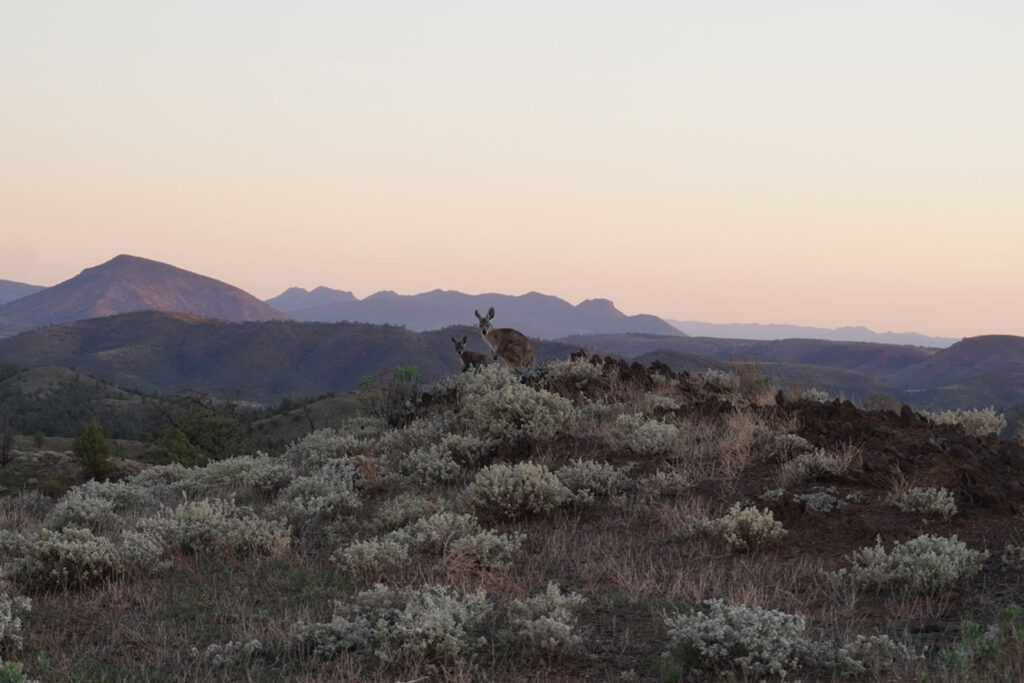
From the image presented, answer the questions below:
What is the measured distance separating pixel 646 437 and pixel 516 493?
2.60 meters

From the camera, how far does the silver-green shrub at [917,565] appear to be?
712 centimetres

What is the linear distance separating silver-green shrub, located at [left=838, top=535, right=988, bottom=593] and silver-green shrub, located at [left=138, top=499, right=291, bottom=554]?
5376 millimetres

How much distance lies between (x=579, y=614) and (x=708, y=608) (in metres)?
0.97

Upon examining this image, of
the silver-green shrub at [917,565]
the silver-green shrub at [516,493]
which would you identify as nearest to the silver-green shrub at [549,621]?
the silver-green shrub at [917,565]

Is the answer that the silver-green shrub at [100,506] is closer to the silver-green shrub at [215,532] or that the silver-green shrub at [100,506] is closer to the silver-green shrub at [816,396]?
the silver-green shrub at [215,532]

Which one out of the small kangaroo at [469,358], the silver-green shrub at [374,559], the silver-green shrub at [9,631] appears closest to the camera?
the silver-green shrub at [9,631]

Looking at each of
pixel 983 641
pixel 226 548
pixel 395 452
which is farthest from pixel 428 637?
pixel 395 452

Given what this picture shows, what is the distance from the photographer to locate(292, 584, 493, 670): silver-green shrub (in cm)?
570

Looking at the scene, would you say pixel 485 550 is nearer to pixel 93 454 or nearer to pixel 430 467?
pixel 430 467

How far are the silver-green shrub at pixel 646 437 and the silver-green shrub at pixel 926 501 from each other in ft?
10.0

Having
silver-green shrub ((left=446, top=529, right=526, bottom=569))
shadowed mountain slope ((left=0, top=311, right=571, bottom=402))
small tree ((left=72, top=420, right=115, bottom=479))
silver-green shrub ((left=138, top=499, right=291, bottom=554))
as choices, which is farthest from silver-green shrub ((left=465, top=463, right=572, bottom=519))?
shadowed mountain slope ((left=0, top=311, right=571, bottom=402))

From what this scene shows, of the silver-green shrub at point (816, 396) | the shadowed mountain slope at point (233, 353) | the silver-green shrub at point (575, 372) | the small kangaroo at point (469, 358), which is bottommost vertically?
the shadowed mountain slope at point (233, 353)

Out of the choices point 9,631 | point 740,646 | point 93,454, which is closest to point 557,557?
point 740,646

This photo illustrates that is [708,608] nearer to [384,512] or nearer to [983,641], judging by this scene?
[983,641]
